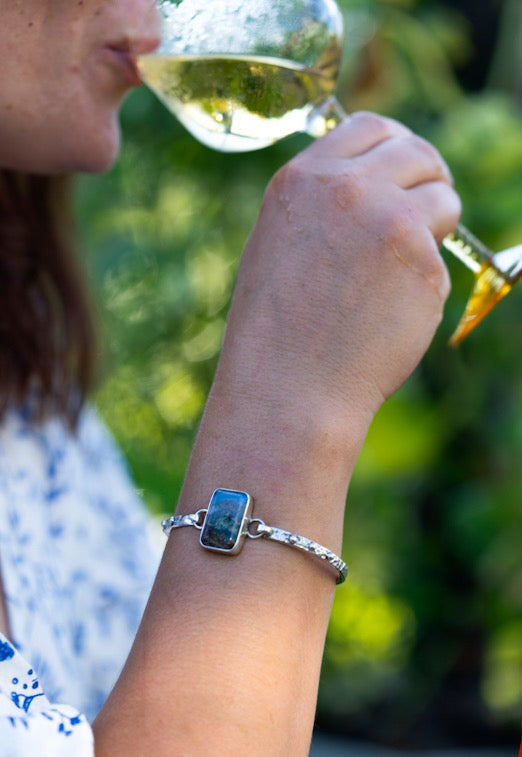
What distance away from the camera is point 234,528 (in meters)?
0.62

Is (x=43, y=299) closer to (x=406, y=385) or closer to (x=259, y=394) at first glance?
(x=259, y=394)

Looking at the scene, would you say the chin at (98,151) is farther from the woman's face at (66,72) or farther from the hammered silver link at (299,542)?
the hammered silver link at (299,542)

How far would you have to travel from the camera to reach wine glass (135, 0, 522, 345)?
2.40ft

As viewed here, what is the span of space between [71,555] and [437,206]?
2.24ft

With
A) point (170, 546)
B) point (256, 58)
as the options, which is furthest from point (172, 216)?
point (170, 546)

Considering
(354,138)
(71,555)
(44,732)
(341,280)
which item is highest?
(354,138)

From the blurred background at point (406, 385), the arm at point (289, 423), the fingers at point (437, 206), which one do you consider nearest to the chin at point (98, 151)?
the arm at point (289, 423)

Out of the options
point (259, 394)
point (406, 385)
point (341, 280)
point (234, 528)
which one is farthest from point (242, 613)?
point (406, 385)

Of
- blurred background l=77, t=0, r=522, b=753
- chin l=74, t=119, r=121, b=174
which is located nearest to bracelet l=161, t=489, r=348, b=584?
chin l=74, t=119, r=121, b=174

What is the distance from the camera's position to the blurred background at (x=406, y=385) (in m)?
1.83

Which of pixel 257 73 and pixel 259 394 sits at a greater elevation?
pixel 257 73

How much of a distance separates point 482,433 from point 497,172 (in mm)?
770

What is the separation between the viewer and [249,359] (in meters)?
0.69

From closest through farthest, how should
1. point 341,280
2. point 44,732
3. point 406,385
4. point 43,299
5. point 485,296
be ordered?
point 44,732, point 341,280, point 485,296, point 43,299, point 406,385
